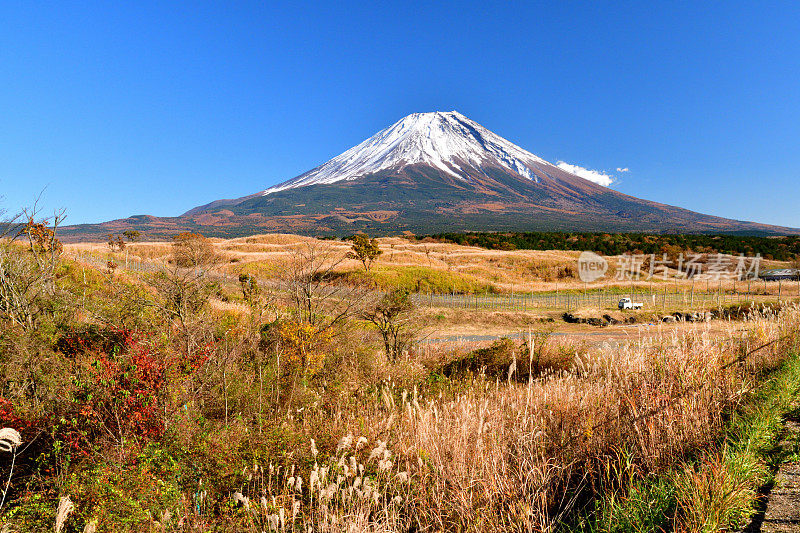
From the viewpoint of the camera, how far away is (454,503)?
3018 millimetres

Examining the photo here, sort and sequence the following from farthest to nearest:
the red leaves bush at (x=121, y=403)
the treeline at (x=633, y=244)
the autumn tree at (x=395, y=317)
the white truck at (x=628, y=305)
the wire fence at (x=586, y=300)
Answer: the treeline at (x=633, y=244)
the wire fence at (x=586, y=300)
the white truck at (x=628, y=305)
the autumn tree at (x=395, y=317)
the red leaves bush at (x=121, y=403)

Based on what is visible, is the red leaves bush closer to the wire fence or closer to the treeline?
the wire fence

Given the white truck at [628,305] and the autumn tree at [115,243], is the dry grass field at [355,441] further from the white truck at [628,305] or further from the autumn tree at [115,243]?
the autumn tree at [115,243]

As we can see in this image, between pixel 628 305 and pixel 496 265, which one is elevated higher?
pixel 496 265

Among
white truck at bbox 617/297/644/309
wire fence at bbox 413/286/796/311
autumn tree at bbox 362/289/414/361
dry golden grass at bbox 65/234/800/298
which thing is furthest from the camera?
dry golden grass at bbox 65/234/800/298

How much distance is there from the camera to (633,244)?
82.2 m

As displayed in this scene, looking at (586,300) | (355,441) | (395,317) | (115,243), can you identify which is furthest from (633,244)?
(355,441)

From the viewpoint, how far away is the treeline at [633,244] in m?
75.4

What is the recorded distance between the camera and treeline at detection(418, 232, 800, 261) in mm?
75375

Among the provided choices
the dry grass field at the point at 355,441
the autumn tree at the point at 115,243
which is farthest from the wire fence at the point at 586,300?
the autumn tree at the point at 115,243

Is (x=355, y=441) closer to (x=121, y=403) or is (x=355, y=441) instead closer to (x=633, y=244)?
(x=121, y=403)

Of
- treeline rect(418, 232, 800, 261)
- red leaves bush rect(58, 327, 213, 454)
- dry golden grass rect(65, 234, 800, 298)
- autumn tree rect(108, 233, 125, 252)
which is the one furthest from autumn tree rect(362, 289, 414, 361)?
treeline rect(418, 232, 800, 261)

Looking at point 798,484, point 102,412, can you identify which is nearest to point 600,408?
point 798,484
